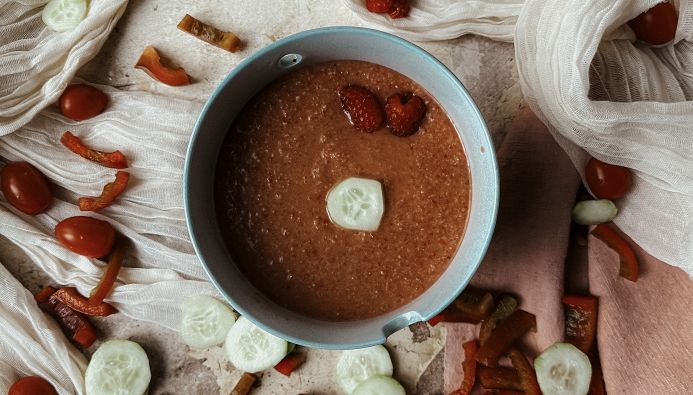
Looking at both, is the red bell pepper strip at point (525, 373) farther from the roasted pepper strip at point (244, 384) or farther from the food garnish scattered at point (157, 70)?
the food garnish scattered at point (157, 70)

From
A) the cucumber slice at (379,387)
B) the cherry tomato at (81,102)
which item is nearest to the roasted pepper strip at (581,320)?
the cucumber slice at (379,387)

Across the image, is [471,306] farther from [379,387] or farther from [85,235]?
[85,235]

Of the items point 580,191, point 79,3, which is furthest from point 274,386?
point 79,3

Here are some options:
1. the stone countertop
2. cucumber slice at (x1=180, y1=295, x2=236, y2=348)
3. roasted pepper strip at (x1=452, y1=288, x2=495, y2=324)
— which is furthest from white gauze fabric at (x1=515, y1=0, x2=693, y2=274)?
cucumber slice at (x1=180, y1=295, x2=236, y2=348)

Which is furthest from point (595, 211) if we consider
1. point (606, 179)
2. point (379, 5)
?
point (379, 5)

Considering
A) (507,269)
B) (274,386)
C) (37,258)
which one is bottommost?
(274,386)

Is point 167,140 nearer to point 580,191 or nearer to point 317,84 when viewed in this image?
point 317,84

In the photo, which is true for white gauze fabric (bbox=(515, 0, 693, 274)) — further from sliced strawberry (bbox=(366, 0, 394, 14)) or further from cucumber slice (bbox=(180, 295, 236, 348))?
cucumber slice (bbox=(180, 295, 236, 348))
